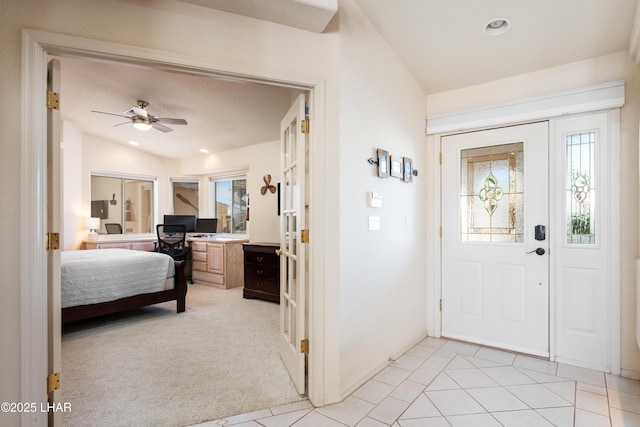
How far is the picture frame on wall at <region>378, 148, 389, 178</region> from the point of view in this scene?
249 cm

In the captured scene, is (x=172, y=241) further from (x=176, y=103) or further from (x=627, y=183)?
(x=627, y=183)

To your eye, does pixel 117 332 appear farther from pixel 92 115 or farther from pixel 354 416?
pixel 92 115

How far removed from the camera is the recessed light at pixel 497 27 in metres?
2.28

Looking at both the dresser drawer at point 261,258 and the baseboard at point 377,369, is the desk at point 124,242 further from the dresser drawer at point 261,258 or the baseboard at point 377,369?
the baseboard at point 377,369

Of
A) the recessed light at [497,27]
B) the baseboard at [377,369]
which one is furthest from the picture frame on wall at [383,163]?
the baseboard at [377,369]

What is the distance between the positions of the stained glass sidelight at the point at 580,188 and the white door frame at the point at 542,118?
0.12 m

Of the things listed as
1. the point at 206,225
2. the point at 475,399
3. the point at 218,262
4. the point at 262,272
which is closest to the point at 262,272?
the point at 262,272

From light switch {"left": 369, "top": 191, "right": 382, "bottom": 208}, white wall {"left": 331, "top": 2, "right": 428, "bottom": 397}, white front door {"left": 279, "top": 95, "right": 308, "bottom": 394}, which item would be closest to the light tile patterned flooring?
white wall {"left": 331, "top": 2, "right": 428, "bottom": 397}

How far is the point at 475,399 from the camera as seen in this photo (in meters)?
2.14

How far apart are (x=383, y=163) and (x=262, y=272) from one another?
281cm

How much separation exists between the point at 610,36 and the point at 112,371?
4.52 metres

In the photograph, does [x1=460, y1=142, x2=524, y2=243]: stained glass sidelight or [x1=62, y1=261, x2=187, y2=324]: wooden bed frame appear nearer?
[x1=460, y1=142, x2=524, y2=243]: stained glass sidelight

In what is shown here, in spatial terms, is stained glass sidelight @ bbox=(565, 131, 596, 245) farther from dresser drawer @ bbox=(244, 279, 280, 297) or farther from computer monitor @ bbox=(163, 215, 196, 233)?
computer monitor @ bbox=(163, 215, 196, 233)

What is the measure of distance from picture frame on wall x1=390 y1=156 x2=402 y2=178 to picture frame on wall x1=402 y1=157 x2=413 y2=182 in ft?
0.25
